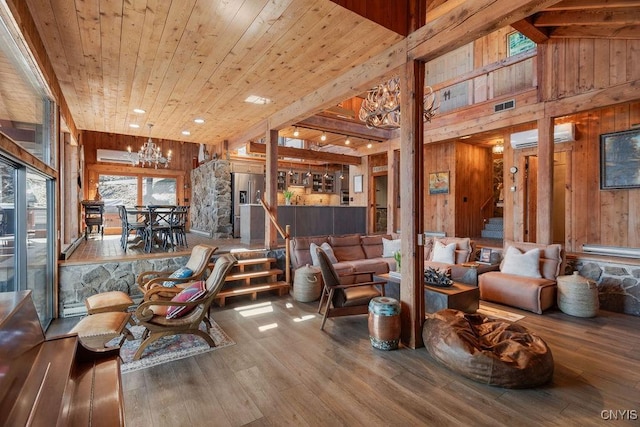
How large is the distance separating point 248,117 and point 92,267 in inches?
140

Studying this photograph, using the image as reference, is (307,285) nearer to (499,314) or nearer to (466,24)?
(499,314)

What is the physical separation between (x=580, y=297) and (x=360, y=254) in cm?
343

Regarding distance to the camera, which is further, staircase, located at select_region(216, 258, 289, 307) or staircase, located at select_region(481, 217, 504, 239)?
staircase, located at select_region(481, 217, 504, 239)

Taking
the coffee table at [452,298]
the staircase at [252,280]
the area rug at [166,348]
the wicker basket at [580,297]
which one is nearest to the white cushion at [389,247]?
the coffee table at [452,298]

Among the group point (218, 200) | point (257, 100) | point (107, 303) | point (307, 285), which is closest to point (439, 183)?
point (307, 285)

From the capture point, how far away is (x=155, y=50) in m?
3.37

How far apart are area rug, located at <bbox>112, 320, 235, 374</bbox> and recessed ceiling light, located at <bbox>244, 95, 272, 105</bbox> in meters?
3.43

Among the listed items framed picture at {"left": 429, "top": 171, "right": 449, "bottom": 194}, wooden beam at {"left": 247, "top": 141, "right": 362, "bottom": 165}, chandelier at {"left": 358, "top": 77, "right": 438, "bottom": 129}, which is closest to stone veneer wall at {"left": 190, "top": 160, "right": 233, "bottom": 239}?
wooden beam at {"left": 247, "top": 141, "right": 362, "bottom": 165}

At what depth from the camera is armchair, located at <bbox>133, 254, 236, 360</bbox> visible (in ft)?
9.79

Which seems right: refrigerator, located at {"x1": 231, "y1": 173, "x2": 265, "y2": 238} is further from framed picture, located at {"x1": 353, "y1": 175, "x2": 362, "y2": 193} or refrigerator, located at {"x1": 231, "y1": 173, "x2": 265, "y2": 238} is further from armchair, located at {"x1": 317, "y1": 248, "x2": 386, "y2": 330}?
armchair, located at {"x1": 317, "y1": 248, "x2": 386, "y2": 330}

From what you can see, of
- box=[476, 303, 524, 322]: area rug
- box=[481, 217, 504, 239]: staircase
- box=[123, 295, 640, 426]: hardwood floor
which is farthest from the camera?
box=[481, 217, 504, 239]: staircase

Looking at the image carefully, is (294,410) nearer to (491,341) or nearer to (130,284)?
(491,341)

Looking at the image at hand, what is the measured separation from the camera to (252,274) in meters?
5.21

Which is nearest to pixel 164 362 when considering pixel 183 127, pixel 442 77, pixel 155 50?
pixel 155 50
